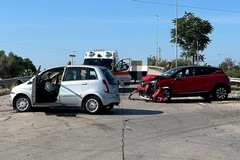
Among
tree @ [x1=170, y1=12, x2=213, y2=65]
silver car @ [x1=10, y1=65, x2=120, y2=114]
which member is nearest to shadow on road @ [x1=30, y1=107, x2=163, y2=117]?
silver car @ [x1=10, y1=65, x2=120, y2=114]

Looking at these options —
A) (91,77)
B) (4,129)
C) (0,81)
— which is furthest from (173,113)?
(0,81)

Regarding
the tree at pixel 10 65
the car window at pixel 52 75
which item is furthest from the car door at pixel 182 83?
the tree at pixel 10 65

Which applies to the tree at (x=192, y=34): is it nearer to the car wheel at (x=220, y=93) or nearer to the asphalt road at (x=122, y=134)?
the car wheel at (x=220, y=93)

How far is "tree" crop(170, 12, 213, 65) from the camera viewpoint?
46.6 m

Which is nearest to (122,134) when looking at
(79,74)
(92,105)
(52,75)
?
(92,105)

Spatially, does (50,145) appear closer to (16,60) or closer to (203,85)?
(203,85)

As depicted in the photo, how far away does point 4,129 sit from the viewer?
10289 mm

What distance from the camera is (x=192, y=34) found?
154 feet

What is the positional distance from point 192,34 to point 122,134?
3885 centimetres

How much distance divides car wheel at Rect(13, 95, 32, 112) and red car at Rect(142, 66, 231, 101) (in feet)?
20.9

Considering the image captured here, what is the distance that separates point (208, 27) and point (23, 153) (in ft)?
137

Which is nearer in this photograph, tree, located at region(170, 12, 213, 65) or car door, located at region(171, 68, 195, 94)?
car door, located at region(171, 68, 195, 94)

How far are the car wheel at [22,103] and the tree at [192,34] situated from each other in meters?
34.3

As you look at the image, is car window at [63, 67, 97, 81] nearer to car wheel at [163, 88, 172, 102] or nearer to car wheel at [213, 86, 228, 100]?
car wheel at [163, 88, 172, 102]
